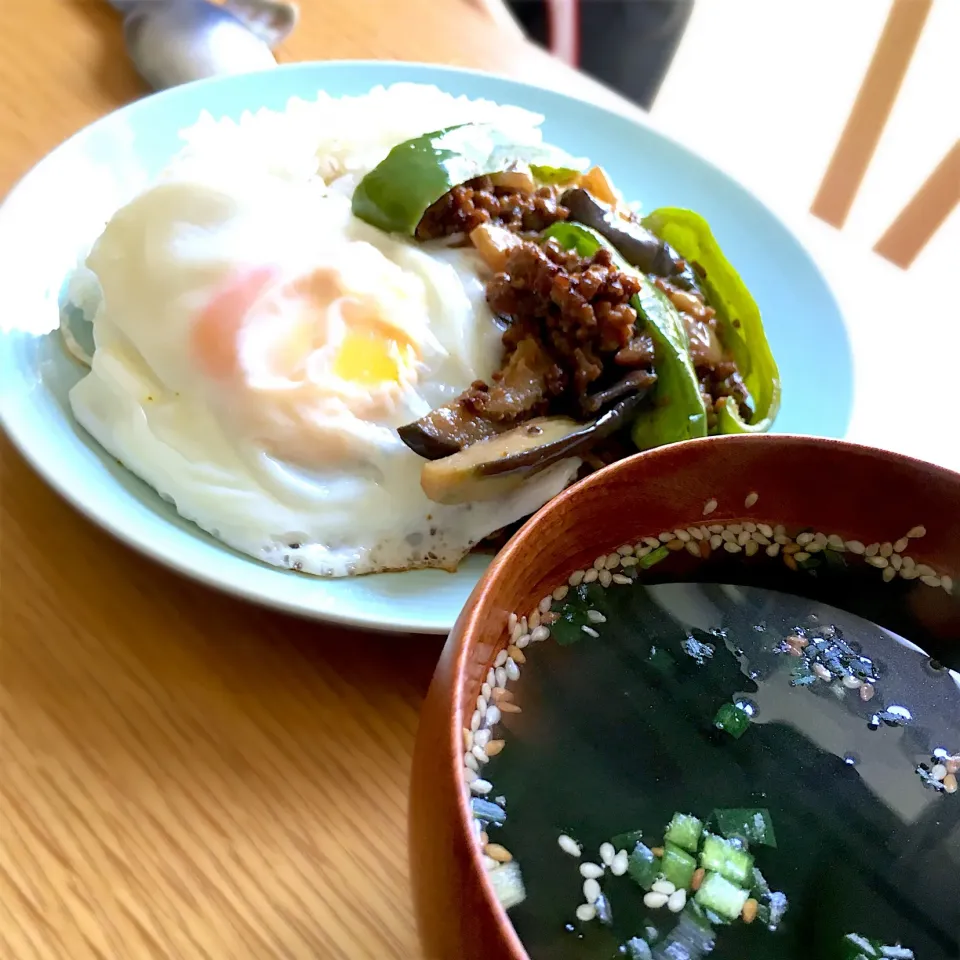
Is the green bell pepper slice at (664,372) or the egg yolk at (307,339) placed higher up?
the green bell pepper slice at (664,372)

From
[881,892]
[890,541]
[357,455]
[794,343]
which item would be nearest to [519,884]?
[881,892]

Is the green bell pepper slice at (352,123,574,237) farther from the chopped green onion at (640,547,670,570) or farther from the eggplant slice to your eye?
the chopped green onion at (640,547,670,570)

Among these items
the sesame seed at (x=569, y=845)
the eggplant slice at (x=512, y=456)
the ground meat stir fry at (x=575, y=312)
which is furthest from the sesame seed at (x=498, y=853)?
the ground meat stir fry at (x=575, y=312)

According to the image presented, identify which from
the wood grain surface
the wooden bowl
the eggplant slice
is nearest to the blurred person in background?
the eggplant slice

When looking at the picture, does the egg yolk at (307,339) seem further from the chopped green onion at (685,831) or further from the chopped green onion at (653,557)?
the chopped green onion at (685,831)

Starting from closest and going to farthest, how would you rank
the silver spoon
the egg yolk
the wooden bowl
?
1. the wooden bowl
2. the egg yolk
3. the silver spoon

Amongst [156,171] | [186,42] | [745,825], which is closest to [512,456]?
[745,825]

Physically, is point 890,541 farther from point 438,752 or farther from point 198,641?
point 198,641
